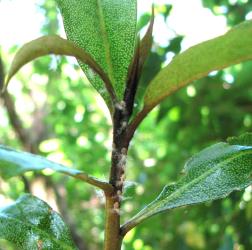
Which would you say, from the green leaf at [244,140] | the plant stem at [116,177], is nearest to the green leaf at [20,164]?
the plant stem at [116,177]

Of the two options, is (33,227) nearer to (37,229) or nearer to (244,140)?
(37,229)

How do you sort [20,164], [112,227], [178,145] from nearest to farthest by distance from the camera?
[20,164]
[112,227]
[178,145]

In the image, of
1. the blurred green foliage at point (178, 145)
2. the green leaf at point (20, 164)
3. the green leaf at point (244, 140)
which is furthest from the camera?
the blurred green foliage at point (178, 145)

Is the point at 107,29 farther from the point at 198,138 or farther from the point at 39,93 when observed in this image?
the point at 39,93

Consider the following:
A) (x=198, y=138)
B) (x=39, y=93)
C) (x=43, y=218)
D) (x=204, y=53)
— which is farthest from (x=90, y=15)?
(x=39, y=93)

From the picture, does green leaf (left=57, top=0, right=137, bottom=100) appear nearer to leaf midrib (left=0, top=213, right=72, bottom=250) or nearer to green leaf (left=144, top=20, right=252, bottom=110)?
green leaf (left=144, top=20, right=252, bottom=110)

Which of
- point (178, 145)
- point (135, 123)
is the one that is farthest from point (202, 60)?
point (178, 145)

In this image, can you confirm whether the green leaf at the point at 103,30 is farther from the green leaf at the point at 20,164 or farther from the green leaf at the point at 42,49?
the green leaf at the point at 20,164
